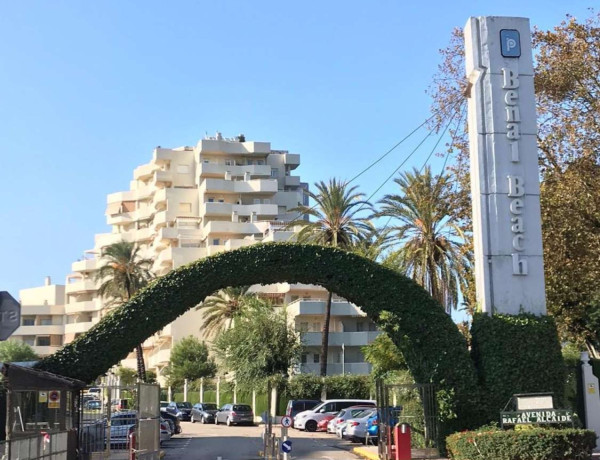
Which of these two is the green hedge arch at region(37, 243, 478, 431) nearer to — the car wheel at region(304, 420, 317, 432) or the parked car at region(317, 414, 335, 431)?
the parked car at region(317, 414, 335, 431)

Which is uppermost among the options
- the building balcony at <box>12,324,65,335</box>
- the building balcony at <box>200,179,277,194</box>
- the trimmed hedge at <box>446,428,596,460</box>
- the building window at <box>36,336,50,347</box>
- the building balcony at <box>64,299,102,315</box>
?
the building balcony at <box>200,179,277,194</box>

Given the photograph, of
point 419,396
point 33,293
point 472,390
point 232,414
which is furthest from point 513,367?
point 33,293

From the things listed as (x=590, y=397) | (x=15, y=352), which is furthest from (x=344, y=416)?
(x=15, y=352)

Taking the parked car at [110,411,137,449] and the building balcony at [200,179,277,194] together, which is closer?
the parked car at [110,411,137,449]

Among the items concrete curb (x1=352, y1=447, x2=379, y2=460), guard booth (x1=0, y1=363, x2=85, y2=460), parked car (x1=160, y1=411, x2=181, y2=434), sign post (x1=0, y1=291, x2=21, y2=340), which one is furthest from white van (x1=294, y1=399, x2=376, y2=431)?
sign post (x1=0, y1=291, x2=21, y2=340)

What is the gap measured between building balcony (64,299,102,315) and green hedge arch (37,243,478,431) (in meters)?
84.6

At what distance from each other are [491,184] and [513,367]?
232 inches

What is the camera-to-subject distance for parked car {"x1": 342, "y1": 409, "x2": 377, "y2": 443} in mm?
38094

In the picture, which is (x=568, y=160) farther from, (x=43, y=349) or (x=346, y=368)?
(x=43, y=349)

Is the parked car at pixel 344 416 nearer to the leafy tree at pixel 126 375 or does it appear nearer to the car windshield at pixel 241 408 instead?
the car windshield at pixel 241 408

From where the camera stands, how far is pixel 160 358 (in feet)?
295

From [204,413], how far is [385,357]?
21942 millimetres

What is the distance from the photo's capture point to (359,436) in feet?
125

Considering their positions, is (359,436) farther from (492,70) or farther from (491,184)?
(492,70)
